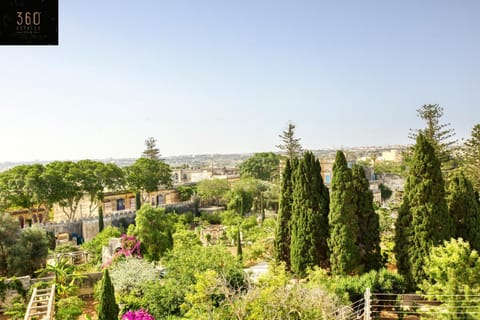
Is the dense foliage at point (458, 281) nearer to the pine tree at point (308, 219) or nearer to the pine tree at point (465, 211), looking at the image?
the pine tree at point (465, 211)

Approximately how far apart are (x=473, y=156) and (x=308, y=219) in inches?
378

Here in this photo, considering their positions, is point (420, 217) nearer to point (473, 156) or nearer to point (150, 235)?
point (473, 156)

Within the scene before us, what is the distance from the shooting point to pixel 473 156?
55.7 ft

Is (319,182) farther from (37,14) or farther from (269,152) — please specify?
(269,152)

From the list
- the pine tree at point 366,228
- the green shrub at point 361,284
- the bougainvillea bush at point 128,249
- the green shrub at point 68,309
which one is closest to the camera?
the green shrub at point 361,284

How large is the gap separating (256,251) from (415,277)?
7.83 metres

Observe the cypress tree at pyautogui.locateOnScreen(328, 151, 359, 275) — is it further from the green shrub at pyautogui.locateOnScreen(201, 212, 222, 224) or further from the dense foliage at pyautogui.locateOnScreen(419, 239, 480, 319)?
the green shrub at pyautogui.locateOnScreen(201, 212, 222, 224)

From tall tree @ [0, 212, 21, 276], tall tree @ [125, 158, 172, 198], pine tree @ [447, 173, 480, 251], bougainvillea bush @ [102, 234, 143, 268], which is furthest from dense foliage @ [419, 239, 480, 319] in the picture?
tall tree @ [125, 158, 172, 198]

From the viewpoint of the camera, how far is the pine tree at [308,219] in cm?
1242

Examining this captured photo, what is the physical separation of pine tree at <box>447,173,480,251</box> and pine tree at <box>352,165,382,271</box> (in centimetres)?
222

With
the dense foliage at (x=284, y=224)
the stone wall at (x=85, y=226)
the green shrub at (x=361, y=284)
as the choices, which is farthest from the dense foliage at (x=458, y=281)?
the stone wall at (x=85, y=226)

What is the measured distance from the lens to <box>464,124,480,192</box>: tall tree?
16.7 metres

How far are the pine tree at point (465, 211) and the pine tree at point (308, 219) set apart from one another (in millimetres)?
3802

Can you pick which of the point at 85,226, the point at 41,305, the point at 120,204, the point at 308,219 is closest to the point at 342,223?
the point at 308,219
